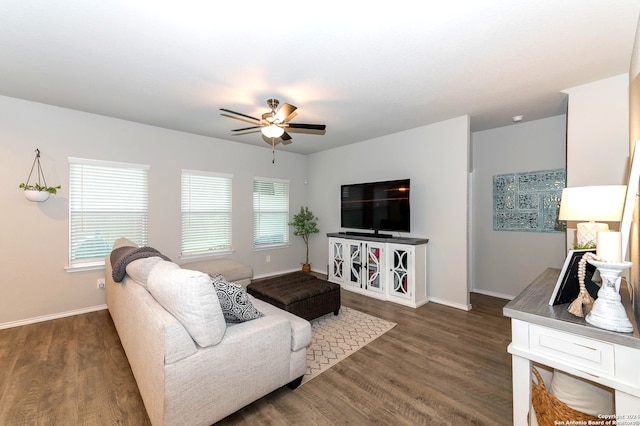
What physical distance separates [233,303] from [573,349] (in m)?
1.84

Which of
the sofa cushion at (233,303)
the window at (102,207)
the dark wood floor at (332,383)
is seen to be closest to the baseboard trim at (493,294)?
the dark wood floor at (332,383)

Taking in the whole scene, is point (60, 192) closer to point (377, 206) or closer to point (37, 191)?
point (37, 191)

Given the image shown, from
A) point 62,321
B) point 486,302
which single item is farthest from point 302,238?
Answer: point 62,321

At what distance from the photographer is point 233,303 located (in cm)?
187

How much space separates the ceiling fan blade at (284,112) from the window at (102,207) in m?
2.54

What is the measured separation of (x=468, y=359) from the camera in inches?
98.8

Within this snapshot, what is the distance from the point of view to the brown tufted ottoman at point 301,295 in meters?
2.99

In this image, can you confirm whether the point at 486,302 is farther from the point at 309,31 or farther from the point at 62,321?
the point at 62,321

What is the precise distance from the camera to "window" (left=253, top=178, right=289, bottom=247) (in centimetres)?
542

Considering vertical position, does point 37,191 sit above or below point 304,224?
above

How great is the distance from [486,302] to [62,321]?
18.7ft

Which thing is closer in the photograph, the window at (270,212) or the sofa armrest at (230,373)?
the sofa armrest at (230,373)

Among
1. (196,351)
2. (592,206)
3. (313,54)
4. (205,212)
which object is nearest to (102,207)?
(205,212)

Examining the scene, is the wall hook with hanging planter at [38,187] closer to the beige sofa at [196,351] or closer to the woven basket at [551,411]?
the beige sofa at [196,351]
